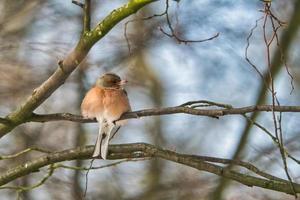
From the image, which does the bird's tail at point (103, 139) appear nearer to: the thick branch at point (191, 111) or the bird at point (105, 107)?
the bird at point (105, 107)

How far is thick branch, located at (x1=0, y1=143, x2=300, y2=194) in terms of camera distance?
129 inches

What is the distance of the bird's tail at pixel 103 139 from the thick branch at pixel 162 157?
0.13 feet

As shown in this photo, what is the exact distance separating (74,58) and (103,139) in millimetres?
752

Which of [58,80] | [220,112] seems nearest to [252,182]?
[220,112]

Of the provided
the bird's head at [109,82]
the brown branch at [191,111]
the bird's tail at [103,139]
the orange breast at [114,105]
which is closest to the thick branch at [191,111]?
the brown branch at [191,111]

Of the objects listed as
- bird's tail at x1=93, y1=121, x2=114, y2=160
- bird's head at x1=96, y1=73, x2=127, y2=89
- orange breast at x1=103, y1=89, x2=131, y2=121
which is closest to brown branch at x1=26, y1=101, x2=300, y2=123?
orange breast at x1=103, y1=89, x2=131, y2=121

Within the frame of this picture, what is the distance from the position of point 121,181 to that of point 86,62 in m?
1.32

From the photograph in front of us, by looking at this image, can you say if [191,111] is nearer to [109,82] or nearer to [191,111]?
[191,111]

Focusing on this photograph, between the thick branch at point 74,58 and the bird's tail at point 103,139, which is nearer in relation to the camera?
the thick branch at point 74,58

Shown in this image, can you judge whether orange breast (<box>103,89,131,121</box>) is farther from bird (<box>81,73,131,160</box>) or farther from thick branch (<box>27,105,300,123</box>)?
thick branch (<box>27,105,300,123</box>)

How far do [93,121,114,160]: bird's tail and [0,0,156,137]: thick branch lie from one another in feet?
1.54

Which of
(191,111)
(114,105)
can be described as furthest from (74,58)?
(191,111)

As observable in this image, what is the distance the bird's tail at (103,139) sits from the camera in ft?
11.9

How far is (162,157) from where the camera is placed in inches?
135
